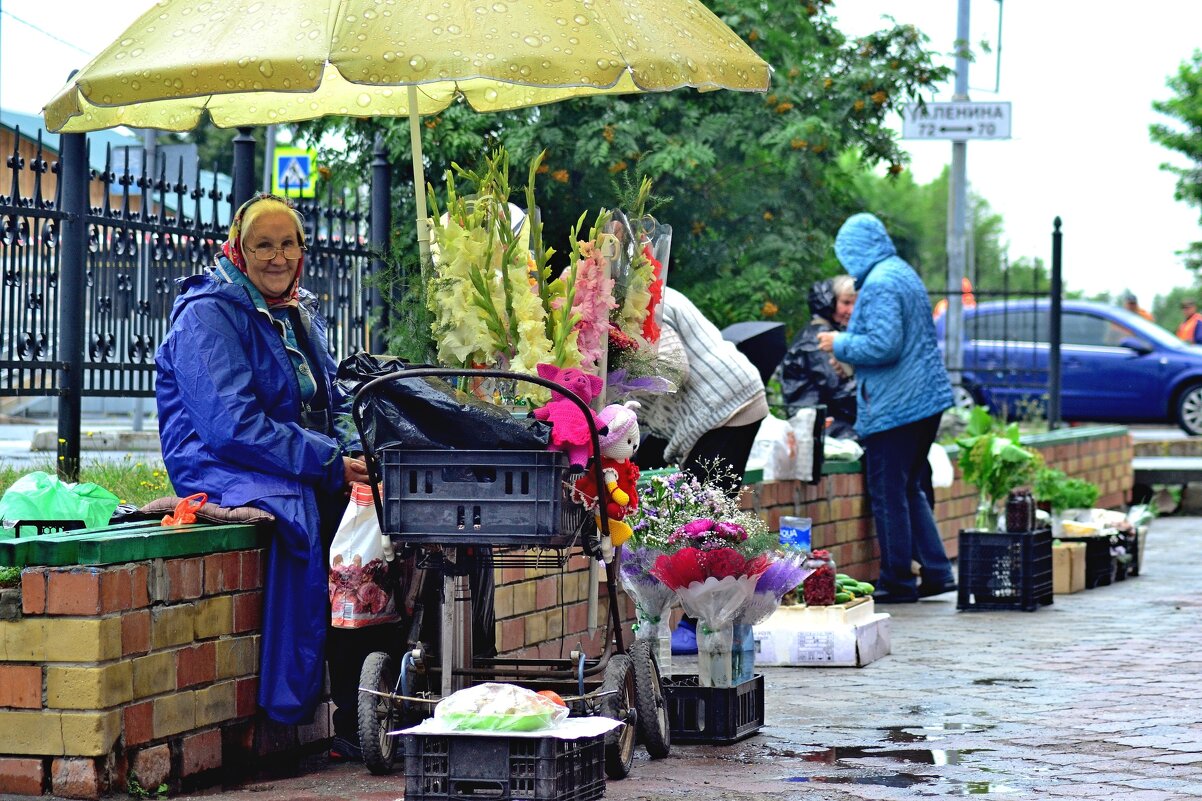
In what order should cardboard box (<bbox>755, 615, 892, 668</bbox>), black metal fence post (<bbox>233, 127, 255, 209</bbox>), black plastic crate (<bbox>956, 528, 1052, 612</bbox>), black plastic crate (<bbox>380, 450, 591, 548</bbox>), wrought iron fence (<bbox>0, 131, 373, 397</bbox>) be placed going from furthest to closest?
black plastic crate (<bbox>956, 528, 1052, 612</bbox>)
cardboard box (<bbox>755, 615, 892, 668</bbox>)
black metal fence post (<bbox>233, 127, 255, 209</bbox>)
wrought iron fence (<bbox>0, 131, 373, 397</bbox>)
black plastic crate (<bbox>380, 450, 591, 548</bbox>)

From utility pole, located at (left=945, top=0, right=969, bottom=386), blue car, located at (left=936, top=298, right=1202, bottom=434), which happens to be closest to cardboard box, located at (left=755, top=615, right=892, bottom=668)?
utility pole, located at (left=945, top=0, right=969, bottom=386)

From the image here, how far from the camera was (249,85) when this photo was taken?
17.3 ft

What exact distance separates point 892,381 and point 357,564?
5177 millimetres

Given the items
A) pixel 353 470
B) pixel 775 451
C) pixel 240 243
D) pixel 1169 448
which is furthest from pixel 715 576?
pixel 1169 448

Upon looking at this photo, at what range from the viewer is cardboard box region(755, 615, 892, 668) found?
817cm

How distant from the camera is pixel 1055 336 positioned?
609 inches

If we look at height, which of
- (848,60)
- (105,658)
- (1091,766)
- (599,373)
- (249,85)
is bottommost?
(1091,766)

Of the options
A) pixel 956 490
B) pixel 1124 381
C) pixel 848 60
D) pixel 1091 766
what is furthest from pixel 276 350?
pixel 1124 381

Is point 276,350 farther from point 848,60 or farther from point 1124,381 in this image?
point 1124,381

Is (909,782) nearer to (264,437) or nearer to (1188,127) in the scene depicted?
(264,437)

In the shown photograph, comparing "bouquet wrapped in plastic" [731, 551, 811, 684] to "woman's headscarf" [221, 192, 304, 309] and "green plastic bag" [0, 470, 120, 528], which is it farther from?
"green plastic bag" [0, 470, 120, 528]

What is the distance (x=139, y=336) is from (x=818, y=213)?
8.08 m

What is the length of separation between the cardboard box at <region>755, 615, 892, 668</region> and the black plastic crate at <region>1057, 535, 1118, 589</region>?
3.53m

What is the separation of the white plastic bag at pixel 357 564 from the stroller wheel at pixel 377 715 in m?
0.19
